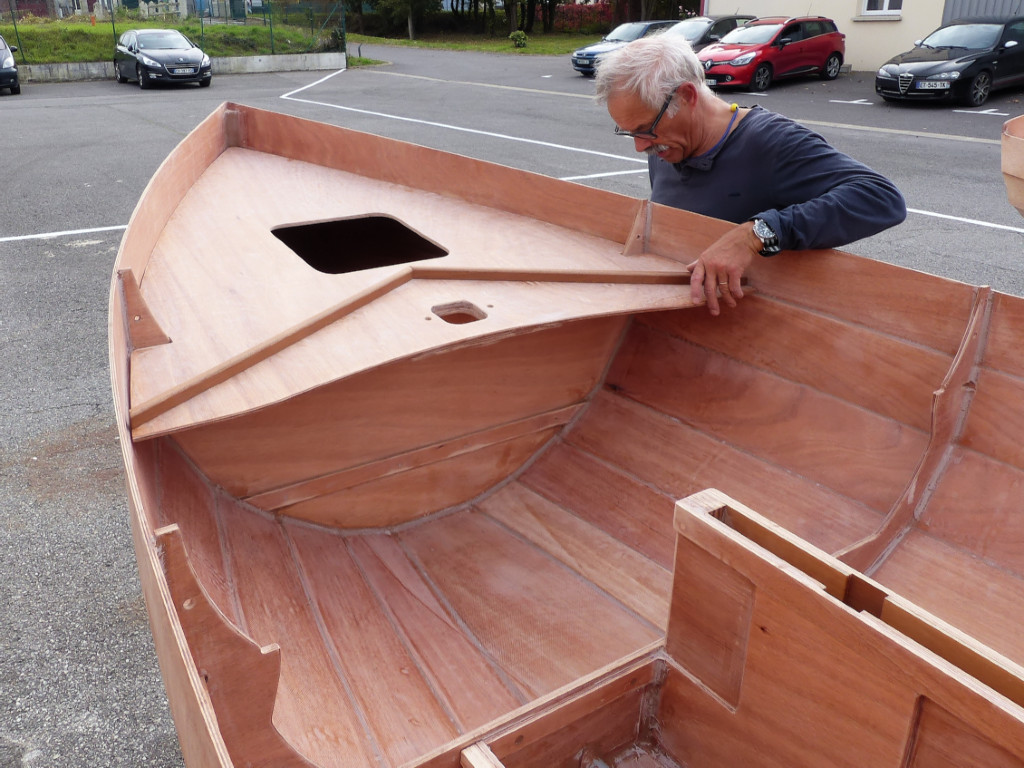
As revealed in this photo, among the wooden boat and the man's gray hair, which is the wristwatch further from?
the man's gray hair

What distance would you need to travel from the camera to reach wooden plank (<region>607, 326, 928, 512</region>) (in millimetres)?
2252

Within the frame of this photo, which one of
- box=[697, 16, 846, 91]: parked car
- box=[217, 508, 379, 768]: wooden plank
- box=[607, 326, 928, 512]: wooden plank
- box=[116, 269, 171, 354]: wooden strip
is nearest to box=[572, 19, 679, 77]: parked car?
box=[697, 16, 846, 91]: parked car

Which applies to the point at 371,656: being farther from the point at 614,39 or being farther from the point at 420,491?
the point at 614,39

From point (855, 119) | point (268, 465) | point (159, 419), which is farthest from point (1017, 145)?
point (855, 119)

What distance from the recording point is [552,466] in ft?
9.11

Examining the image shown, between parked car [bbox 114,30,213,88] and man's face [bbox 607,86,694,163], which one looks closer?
man's face [bbox 607,86,694,163]

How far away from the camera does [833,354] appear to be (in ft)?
7.84

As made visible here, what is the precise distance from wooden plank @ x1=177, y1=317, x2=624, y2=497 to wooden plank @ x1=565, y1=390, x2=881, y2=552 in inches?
6.8

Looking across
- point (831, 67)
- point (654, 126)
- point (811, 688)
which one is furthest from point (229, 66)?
point (811, 688)

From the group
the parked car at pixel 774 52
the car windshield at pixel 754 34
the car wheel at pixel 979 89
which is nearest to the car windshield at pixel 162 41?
the parked car at pixel 774 52

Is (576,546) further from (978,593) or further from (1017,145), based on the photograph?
(1017,145)

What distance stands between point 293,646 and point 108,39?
23.6 m

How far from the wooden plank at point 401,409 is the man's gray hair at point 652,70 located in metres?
0.76

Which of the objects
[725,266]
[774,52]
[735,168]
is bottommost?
[725,266]
